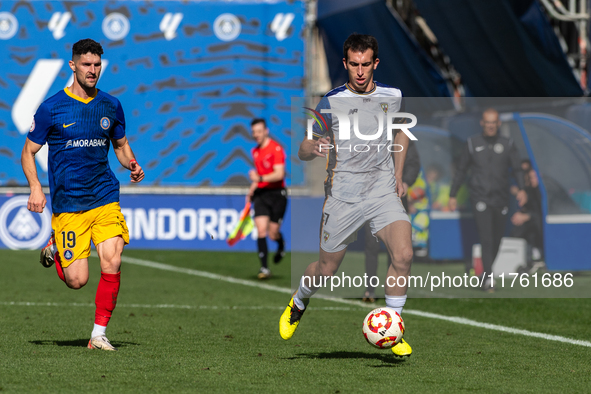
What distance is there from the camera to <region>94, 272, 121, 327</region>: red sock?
6.36 meters

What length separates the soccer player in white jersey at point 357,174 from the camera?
20.2ft

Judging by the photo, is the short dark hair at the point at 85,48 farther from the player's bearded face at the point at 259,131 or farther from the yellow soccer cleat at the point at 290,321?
the player's bearded face at the point at 259,131

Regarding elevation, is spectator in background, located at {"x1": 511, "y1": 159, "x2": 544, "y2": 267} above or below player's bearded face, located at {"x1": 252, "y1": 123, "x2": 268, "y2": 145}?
below

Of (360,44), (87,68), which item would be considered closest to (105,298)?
(87,68)

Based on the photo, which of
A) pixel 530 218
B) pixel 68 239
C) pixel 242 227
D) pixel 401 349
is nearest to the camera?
pixel 401 349

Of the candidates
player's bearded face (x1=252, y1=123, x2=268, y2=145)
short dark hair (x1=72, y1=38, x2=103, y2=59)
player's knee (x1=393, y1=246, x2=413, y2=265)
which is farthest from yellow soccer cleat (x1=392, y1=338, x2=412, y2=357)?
player's bearded face (x1=252, y1=123, x2=268, y2=145)

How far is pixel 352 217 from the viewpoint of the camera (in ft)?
20.5

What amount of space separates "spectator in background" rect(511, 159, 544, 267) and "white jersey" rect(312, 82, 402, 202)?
665 cm

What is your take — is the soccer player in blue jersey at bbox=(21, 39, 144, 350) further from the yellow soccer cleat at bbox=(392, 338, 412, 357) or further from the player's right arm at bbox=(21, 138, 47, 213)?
the yellow soccer cleat at bbox=(392, 338, 412, 357)

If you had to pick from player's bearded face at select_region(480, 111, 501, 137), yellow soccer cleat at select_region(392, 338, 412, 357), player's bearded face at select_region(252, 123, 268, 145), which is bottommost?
yellow soccer cleat at select_region(392, 338, 412, 357)

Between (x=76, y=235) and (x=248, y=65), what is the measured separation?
12933mm

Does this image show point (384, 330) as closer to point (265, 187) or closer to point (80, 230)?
point (80, 230)

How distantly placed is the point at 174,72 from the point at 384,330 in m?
13.9

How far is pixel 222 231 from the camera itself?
1766cm
